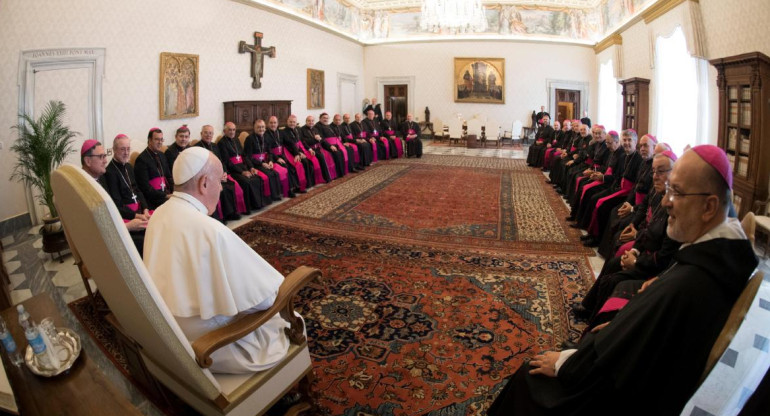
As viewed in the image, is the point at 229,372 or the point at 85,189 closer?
the point at 85,189

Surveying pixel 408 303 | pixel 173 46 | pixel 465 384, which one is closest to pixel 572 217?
pixel 408 303

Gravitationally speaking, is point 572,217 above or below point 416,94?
below

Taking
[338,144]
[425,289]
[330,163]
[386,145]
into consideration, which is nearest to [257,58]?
[338,144]

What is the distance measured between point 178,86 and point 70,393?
8882 mm

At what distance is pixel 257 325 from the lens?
7.04 feet

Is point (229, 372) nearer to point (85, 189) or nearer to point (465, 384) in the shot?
point (85, 189)

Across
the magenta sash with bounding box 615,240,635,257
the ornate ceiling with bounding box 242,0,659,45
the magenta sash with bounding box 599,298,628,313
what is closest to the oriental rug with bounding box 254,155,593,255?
the magenta sash with bounding box 615,240,635,257

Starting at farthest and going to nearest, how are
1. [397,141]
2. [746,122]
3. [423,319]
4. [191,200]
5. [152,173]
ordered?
[397,141], [746,122], [152,173], [423,319], [191,200]

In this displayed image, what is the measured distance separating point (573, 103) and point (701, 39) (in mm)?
10575

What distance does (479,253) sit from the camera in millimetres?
5566

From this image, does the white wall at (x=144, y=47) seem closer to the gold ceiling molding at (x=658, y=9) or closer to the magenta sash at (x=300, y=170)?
the magenta sash at (x=300, y=170)

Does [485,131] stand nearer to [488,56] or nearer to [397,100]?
[488,56]

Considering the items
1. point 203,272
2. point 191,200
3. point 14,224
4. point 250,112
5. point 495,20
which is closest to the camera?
point 203,272

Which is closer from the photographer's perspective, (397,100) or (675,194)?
(675,194)
